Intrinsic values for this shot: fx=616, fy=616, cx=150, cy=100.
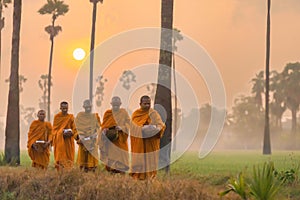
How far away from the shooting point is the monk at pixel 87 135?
1634 cm

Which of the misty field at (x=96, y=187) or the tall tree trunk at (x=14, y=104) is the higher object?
the tall tree trunk at (x=14, y=104)

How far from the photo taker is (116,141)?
1546 cm

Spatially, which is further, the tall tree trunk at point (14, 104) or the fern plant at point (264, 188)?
the tall tree trunk at point (14, 104)

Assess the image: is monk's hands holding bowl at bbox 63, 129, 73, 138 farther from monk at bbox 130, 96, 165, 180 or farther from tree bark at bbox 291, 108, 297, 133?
tree bark at bbox 291, 108, 297, 133

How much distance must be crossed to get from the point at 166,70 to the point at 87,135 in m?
4.22

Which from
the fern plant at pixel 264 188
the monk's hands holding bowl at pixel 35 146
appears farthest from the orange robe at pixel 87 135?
the fern plant at pixel 264 188

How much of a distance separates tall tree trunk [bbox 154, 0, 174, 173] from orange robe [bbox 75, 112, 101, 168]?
3454mm

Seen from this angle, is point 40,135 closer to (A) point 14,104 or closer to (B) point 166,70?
(B) point 166,70

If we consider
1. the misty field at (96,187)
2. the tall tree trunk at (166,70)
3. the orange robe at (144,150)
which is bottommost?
the misty field at (96,187)

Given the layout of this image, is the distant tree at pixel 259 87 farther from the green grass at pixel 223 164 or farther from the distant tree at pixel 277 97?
the green grass at pixel 223 164

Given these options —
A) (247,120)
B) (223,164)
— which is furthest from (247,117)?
(223,164)

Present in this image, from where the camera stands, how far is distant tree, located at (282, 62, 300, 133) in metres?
90.6

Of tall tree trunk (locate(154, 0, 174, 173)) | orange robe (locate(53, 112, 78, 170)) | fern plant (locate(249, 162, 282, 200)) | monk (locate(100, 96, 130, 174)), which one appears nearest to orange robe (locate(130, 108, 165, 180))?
monk (locate(100, 96, 130, 174))

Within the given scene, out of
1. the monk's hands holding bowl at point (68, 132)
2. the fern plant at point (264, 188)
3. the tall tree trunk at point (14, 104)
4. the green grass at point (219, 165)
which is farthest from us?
the tall tree trunk at point (14, 104)
